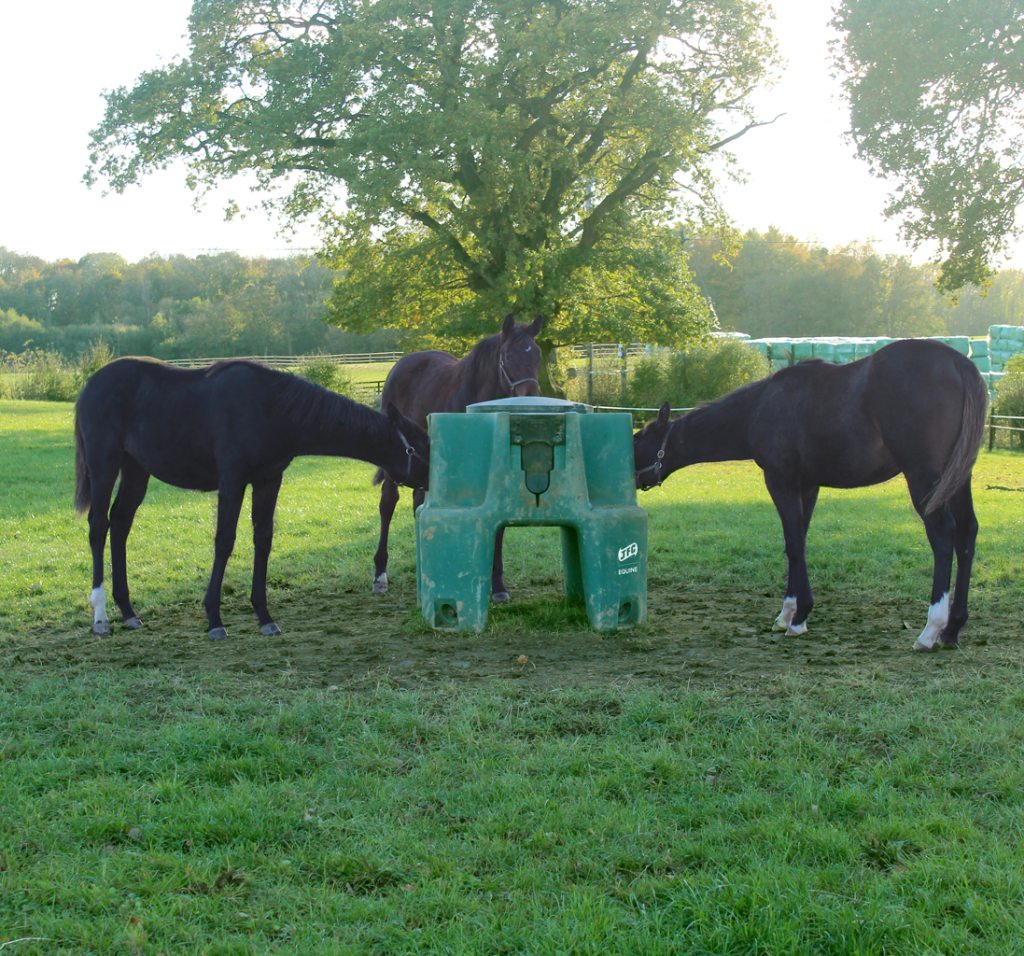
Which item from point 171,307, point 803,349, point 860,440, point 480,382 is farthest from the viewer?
point 171,307

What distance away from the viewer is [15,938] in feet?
7.73

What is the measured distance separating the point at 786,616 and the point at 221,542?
12.4 ft

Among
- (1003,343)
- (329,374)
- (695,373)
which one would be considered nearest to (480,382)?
(695,373)

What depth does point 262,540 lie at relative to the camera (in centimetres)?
596

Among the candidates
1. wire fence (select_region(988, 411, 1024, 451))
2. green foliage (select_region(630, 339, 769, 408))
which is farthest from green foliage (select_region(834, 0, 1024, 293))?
green foliage (select_region(630, 339, 769, 408))

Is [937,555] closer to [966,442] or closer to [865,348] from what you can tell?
[966,442]

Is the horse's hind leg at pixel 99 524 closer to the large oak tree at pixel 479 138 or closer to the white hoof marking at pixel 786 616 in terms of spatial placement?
the white hoof marking at pixel 786 616

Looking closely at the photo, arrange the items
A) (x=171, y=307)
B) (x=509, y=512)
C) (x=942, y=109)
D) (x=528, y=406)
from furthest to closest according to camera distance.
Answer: (x=171, y=307) < (x=942, y=109) < (x=528, y=406) < (x=509, y=512)

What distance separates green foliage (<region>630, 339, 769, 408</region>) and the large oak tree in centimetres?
72

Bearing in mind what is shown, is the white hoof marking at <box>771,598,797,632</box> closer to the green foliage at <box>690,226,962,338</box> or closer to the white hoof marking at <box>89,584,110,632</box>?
the white hoof marking at <box>89,584,110,632</box>

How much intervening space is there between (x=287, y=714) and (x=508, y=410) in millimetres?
2529

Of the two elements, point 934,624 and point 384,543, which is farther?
point 384,543

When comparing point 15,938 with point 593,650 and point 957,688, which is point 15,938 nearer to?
point 593,650

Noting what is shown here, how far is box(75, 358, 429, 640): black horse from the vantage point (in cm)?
584
